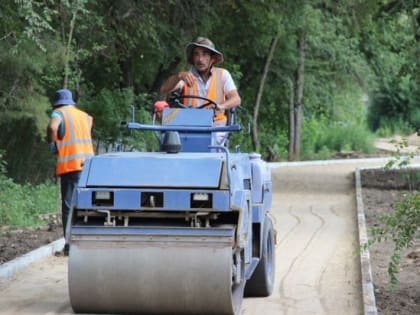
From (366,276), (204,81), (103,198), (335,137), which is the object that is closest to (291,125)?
(335,137)

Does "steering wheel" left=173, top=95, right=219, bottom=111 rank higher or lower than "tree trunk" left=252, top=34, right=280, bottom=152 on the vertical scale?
lower

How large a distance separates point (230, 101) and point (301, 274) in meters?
2.40

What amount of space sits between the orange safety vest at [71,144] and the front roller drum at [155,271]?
398 centimetres

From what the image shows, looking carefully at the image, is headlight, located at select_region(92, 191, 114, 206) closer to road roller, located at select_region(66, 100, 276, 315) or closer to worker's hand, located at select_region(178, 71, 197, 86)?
road roller, located at select_region(66, 100, 276, 315)

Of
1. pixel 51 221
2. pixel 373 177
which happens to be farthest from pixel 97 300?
pixel 373 177

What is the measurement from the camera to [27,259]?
12.2 m

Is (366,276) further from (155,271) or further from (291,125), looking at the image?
(291,125)

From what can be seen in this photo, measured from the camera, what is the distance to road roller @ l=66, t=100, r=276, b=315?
8516 mm

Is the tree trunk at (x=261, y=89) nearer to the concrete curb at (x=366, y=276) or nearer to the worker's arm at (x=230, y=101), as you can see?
the concrete curb at (x=366, y=276)

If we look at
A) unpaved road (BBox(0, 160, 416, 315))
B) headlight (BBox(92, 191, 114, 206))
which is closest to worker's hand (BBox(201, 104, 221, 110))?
unpaved road (BBox(0, 160, 416, 315))

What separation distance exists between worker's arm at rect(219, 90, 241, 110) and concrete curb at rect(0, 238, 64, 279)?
299 centimetres

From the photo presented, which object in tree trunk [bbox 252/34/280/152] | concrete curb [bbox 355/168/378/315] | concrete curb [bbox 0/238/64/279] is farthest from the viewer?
tree trunk [bbox 252/34/280/152]

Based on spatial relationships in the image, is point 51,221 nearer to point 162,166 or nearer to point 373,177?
point 162,166

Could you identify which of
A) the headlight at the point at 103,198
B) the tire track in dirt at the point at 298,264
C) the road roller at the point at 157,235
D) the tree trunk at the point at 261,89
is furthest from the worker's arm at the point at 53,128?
the tree trunk at the point at 261,89
